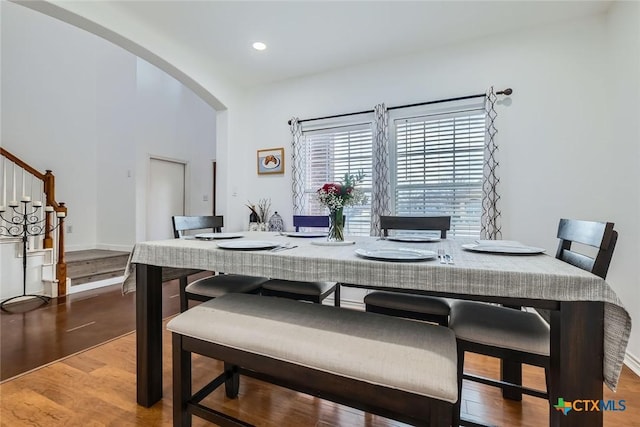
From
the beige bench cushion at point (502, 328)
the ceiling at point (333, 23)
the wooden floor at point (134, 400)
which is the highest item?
the ceiling at point (333, 23)

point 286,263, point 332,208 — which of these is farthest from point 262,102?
point 286,263

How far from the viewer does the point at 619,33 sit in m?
2.05

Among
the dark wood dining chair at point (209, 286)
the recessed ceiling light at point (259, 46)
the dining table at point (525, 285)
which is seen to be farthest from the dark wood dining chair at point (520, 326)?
the recessed ceiling light at point (259, 46)

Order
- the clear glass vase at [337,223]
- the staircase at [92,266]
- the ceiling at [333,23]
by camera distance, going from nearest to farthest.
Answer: the clear glass vase at [337,223] → the ceiling at [333,23] → the staircase at [92,266]

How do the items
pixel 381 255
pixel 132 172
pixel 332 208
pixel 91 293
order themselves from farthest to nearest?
pixel 132 172 < pixel 91 293 < pixel 332 208 < pixel 381 255

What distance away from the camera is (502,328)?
44.1 inches

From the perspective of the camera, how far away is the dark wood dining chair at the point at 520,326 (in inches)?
39.3

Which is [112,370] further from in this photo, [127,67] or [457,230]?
[127,67]

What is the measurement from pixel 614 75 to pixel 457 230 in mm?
1561

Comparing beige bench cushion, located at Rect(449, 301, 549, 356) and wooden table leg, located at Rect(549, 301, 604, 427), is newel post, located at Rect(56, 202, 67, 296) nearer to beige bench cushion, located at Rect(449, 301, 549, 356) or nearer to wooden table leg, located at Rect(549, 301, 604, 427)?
beige bench cushion, located at Rect(449, 301, 549, 356)

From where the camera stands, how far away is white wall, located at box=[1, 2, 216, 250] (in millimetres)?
4309

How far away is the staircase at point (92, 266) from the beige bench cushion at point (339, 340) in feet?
10.9

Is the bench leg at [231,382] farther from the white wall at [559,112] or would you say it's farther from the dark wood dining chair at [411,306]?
the white wall at [559,112]

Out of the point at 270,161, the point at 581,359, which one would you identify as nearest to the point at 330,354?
the point at 581,359
